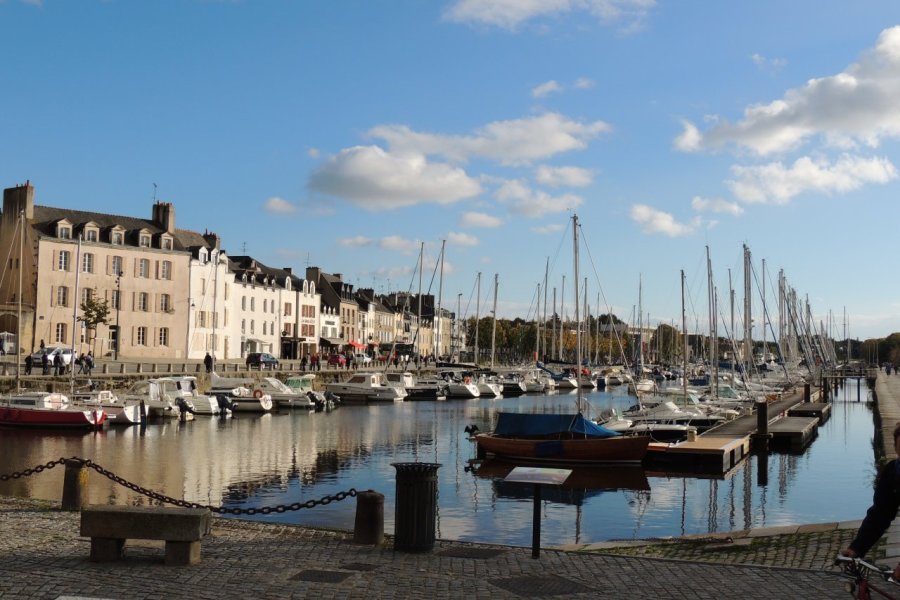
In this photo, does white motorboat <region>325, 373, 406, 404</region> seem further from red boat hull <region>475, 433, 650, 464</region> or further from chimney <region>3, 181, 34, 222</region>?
red boat hull <region>475, 433, 650, 464</region>

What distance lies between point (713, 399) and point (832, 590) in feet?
165

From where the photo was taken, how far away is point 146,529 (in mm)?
12352

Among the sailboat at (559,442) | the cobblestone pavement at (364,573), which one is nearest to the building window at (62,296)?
the sailboat at (559,442)

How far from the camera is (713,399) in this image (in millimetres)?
59969

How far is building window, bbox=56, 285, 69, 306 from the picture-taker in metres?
77.2

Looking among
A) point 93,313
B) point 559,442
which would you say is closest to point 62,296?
point 93,313

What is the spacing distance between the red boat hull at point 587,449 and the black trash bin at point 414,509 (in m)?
21.7

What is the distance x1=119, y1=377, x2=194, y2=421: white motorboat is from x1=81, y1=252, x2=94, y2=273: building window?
27.6 m

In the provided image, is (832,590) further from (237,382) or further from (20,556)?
(237,382)

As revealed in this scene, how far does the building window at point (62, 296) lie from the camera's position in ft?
253

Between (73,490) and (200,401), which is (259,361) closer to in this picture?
(200,401)

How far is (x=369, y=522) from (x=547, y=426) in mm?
22442

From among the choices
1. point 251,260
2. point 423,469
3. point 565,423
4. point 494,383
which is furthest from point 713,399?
point 251,260

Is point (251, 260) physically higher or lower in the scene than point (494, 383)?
higher
